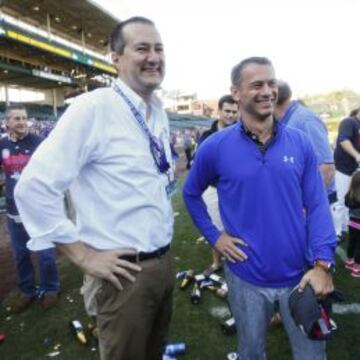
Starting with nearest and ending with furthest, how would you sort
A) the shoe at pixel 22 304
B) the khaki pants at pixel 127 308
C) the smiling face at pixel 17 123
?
the khaki pants at pixel 127 308
the smiling face at pixel 17 123
the shoe at pixel 22 304

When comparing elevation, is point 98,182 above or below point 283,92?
below

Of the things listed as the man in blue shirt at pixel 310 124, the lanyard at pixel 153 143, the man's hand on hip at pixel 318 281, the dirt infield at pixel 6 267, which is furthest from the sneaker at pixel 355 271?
the dirt infield at pixel 6 267

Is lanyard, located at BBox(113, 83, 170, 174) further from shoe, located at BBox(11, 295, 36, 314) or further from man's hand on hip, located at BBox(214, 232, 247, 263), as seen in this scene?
shoe, located at BBox(11, 295, 36, 314)

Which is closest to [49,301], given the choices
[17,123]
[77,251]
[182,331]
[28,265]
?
[28,265]

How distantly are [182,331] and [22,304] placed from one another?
2.16 m

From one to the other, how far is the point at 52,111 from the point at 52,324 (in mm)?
39156

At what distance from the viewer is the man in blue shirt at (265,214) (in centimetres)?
249

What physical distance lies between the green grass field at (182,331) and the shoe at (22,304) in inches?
3.2

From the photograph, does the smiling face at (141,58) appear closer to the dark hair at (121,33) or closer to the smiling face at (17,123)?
the dark hair at (121,33)

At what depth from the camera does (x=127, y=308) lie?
223 cm

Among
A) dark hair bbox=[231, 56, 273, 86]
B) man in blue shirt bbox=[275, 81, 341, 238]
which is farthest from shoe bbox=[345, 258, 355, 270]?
dark hair bbox=[231, 56, 273, 86]

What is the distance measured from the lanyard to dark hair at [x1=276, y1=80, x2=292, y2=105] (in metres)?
2.05

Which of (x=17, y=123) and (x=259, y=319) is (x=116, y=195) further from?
(x=17, y=123)

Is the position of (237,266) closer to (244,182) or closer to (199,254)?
(244,182)
